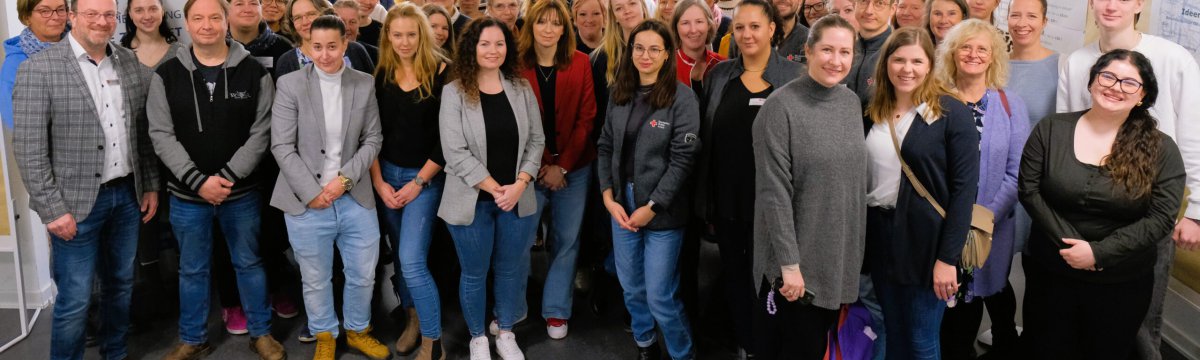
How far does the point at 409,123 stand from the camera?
3.21 meters

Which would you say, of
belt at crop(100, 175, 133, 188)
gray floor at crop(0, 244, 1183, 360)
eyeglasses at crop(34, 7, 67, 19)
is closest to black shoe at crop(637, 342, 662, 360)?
gray floor at crop(0, 244, 1183, 360)

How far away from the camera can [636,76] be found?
3062 mm

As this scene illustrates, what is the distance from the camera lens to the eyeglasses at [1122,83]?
2482 mm

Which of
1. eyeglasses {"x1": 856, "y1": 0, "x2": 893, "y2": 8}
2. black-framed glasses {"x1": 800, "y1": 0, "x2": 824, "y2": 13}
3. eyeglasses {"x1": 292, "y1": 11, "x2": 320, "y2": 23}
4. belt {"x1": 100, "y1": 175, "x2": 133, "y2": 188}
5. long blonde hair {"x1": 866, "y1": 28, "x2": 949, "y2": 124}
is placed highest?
black-framed glasses {"x1": 800, "y1": 0, "x2": 824, "y2": 13}

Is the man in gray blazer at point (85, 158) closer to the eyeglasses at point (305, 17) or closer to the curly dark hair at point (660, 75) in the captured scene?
the eyeglasses at point (305, 17)

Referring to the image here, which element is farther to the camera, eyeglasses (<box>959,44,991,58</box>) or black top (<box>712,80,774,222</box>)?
black top (<box>712,80,774,222</box>)

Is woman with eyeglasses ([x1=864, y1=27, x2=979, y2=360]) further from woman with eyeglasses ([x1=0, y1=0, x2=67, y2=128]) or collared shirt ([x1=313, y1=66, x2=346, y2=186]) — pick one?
woman with eyeglasses ([x1=0, y1=0, x2=67, y2=128])

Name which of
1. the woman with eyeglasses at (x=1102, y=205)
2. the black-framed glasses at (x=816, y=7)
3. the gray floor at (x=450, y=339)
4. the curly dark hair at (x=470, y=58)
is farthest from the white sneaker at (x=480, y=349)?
the black-framed glasses at (x=816, y=7)

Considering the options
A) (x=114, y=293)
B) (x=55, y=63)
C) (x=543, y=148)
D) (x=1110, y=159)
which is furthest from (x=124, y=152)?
(x=1110, y=159)

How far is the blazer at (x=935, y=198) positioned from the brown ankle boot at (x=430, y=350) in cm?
182

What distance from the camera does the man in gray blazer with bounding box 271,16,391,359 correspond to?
310 centimetres

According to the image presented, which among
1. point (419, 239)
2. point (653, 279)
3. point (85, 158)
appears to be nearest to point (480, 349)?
point (419, 239)

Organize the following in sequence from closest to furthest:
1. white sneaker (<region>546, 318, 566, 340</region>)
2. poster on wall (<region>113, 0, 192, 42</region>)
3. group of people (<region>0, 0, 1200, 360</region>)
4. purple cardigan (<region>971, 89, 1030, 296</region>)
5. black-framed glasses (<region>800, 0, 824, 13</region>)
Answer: group of people (<region>0, 0, 1200, 360</region>) → purple cardigan (<region>971, 89, 1030, 296</region>) → white sneaker (<region>546, 318, 566, 340</region>) → poster on wall (<region>113, 0, 192, 42</region>) → black-framed glasses (<region>800, 0, 824, 13</region>)

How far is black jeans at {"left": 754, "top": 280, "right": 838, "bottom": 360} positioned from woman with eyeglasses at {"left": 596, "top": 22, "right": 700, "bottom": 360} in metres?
0.49
